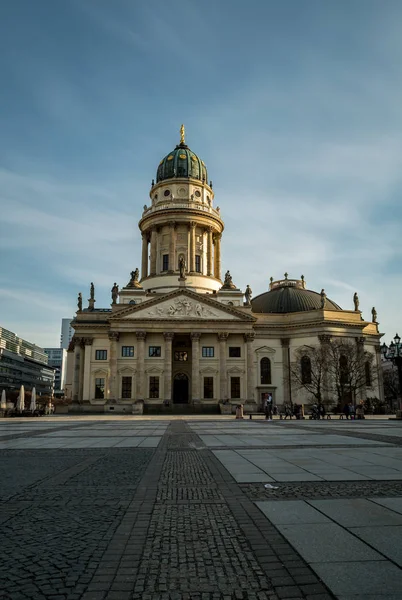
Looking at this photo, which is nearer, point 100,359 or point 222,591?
point 222,591

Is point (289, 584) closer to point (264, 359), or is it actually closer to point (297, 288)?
point (264, 359)

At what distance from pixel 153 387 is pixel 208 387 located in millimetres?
7462

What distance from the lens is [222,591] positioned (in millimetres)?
4562

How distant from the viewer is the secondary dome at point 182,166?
84562 millimetres

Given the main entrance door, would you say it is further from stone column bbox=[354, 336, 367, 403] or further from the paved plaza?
the paved plaza

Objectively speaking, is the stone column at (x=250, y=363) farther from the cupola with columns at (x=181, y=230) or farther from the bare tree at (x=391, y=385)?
the bare tree at (x=391, y=385)

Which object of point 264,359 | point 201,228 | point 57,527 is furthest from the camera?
point 201,228

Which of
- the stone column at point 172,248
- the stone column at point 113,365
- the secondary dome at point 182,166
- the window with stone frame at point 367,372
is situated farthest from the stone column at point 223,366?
the secondary dome at point 182,166

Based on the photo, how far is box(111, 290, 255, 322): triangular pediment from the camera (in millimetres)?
66125

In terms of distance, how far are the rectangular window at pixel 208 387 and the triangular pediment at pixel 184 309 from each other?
27.1 ft

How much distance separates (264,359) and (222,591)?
227 feet

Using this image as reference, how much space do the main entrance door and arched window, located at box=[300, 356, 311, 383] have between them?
16.7m

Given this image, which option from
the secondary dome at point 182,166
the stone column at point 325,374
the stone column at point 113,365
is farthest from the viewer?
the secondary dome at point 182,166

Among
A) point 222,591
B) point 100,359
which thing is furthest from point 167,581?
point 100,359
